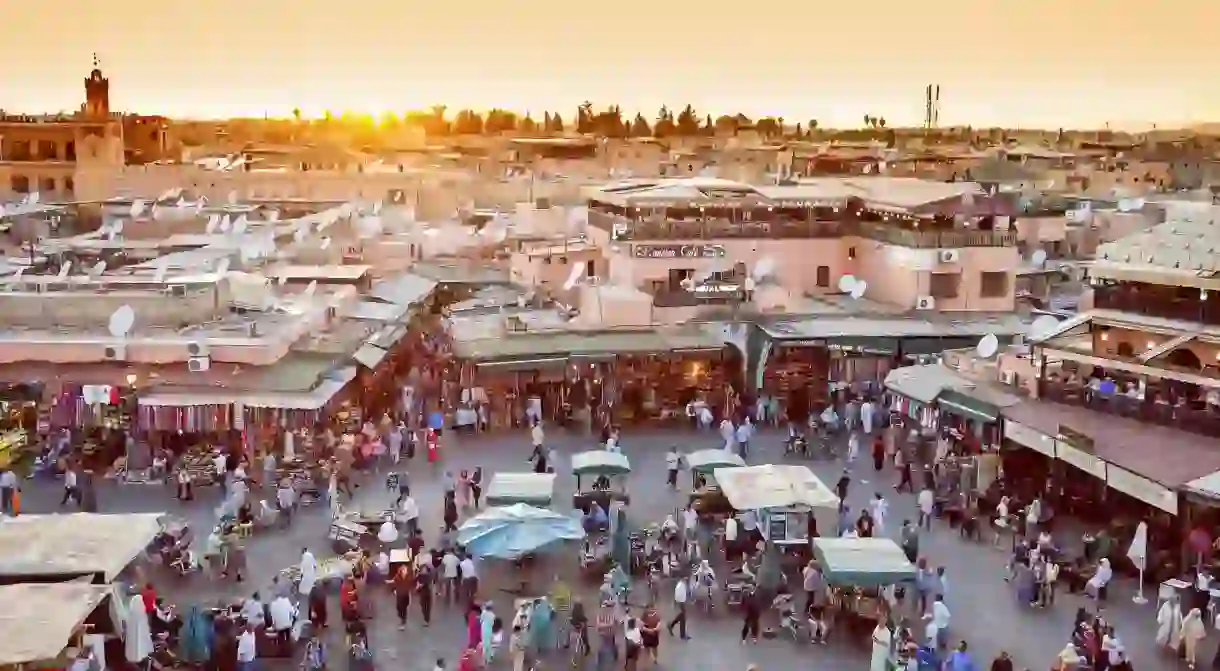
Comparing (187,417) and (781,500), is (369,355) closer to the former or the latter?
(187,417)

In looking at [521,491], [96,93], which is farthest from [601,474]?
[96,93]

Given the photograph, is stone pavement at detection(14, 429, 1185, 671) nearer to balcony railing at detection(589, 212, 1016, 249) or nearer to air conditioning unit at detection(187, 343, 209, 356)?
air conditioning unit at detection(187, 343, 209, 356)

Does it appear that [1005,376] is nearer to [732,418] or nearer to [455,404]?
[732,418]

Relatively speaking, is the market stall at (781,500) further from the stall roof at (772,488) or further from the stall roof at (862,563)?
the stall roof at (862,563)

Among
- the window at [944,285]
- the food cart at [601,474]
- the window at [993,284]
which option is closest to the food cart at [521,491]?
the food cart at [601,474]

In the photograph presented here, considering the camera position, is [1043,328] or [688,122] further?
[688,122]

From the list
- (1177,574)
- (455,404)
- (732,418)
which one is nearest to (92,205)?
(455,404)
